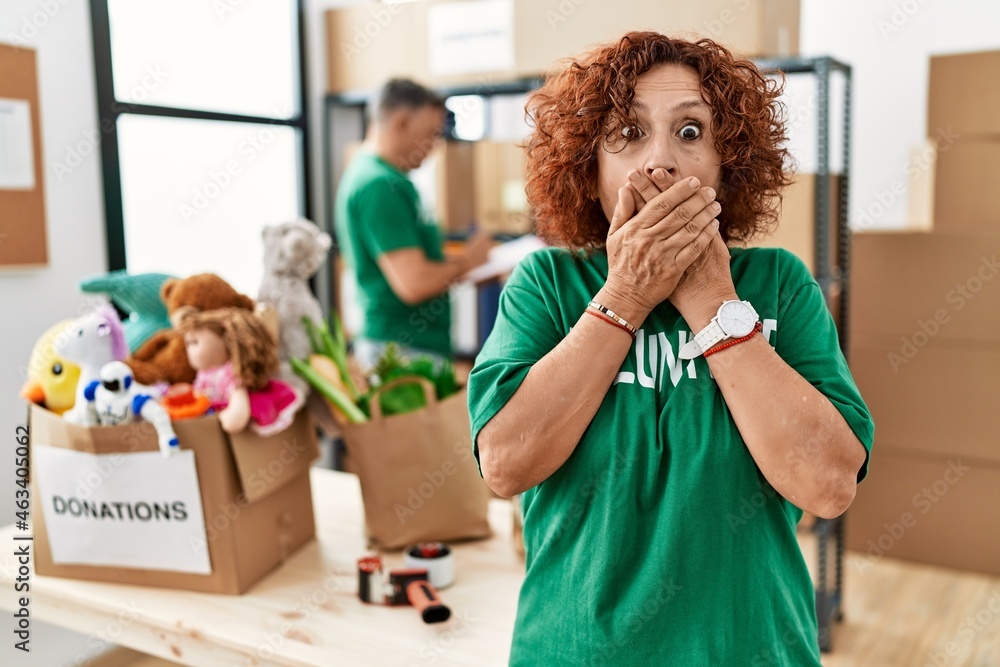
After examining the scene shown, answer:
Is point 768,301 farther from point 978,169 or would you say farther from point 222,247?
point 222,247

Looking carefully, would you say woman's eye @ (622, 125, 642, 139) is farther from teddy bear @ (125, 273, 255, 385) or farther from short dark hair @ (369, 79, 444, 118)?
short dark hair @ (369, 79, 444, 118)

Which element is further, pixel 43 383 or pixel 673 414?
pixel 43 383

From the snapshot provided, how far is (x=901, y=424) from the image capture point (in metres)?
2.77

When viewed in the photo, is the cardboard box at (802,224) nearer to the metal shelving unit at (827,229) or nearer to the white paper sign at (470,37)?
the metal shelving unit at (827,229)

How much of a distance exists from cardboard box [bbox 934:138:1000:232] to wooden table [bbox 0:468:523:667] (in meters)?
1.84

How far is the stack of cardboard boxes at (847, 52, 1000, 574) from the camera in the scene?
2.58 meters

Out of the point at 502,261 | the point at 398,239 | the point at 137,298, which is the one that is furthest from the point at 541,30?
the point at 137,298

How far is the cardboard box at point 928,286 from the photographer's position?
8.50 feet

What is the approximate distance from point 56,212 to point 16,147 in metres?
0.22

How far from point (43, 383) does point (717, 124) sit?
126 centimetres

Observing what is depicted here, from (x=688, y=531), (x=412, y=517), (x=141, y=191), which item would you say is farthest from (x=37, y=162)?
(x=688, y=531)

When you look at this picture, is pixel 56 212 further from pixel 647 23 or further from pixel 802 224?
pixel 802 224

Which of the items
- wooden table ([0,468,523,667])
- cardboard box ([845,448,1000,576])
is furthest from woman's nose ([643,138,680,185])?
cardboard box ([845,448,1000,576])

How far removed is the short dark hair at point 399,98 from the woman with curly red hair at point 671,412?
1.64 meters
